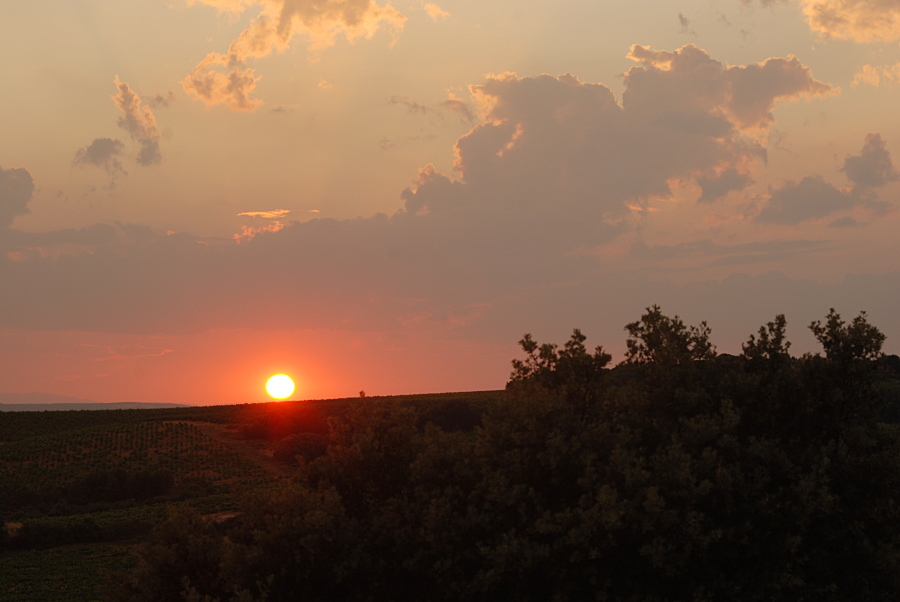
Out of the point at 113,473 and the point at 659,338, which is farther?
the point at 113,473

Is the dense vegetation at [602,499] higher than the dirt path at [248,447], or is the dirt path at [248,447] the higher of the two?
the dense vegetation at [602,499]

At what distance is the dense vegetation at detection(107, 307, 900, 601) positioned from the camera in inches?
752

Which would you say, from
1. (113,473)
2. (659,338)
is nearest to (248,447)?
(113,473)

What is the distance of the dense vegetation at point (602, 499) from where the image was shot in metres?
19.1

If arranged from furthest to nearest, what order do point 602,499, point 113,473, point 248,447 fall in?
point 248,447 → point 113,473 → point 602,499

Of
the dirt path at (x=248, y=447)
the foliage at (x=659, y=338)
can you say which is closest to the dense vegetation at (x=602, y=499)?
the foliage at (x=659, y=338)

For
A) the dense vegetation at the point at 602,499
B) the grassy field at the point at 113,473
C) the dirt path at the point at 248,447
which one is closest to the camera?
the dense vegetation at the point at 602,499

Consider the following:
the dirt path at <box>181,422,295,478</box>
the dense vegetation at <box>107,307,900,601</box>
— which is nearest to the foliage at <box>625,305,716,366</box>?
the dense vegetation at <box>107,307,900,601</box>

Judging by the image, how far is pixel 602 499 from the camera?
18.3m

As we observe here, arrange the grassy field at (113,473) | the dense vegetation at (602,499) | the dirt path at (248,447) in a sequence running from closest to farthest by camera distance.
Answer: the dense vegetation at (602,499) < the grassy field at (113,473) < the dirt path at (248,447)

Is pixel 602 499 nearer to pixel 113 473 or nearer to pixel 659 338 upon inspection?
pixel 659 338

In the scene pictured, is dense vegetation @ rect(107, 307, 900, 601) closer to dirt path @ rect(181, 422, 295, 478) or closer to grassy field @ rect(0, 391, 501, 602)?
grassy field @ rect(0, 391, 501, 602)

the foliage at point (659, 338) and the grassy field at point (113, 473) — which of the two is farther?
the grassy field at point (113, 473)

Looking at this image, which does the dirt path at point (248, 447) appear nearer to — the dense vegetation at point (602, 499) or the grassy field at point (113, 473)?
the grassy field at point (113, 473)
